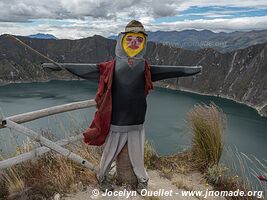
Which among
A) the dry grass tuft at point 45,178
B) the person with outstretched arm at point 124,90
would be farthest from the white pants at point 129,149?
the dry grass tuft at point 45,178

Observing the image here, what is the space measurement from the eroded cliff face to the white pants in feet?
199

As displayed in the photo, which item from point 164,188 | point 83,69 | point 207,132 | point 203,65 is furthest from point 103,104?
point 203,65

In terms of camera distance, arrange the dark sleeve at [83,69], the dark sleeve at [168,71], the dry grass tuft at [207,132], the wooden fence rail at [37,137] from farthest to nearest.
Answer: the dry grass tuft at [207,132], the dark sleeve at [168,71], the dark sleeve at [83,69], the wooden fence rail at [37,137]

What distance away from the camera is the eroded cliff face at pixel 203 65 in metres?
84.1

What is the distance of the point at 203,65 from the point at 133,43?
10959 centimetres

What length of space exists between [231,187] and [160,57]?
127 meters

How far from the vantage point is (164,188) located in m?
3.79

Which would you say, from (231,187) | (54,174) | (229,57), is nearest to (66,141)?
(54,174)

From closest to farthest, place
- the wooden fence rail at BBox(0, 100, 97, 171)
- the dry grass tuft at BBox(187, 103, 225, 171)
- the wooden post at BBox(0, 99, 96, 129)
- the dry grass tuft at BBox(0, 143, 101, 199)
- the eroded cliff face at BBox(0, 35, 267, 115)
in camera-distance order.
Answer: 1. the wooden fence rail at BBox(0, 100, 97, 171)
2. the wooden post at BBox(0, 99, 96, 129)
3. the dry grass tuft at BBox(0, 143, 101, 199)
4. the dry grass tuft at BBox(187, 103, 225, 171)
5. the eroded cliff face at BBox(0, 35, 267, 115)

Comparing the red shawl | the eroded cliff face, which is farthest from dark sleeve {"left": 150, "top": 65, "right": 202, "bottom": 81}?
the eroded cliff face

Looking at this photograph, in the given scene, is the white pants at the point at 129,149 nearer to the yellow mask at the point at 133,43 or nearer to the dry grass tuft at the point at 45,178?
the dry grass tuft at the point at 45,178

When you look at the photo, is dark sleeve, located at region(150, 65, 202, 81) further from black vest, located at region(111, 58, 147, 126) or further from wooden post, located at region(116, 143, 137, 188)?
wooden post, located at region(116, 143, 137, 188)

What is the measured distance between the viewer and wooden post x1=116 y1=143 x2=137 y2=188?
3.49 meters

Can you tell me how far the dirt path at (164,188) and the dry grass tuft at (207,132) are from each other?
261mm
